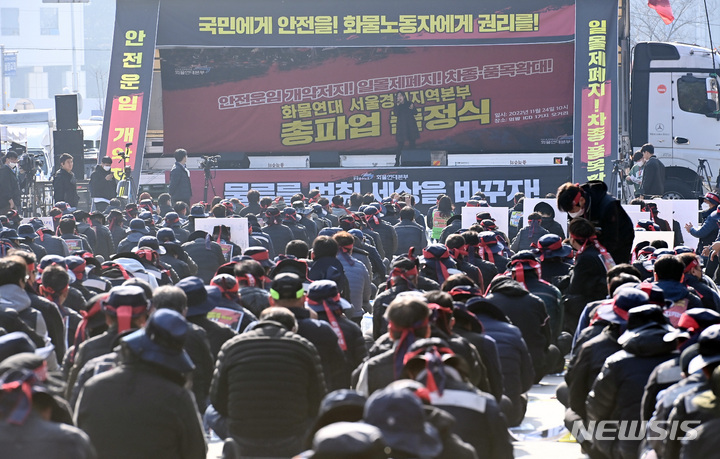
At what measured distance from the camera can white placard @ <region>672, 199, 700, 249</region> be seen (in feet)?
52.5

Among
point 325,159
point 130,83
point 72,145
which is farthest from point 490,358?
point 325,159

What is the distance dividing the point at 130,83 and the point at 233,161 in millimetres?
4100

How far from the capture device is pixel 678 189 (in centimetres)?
2433

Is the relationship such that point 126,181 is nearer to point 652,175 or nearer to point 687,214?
point 652,175

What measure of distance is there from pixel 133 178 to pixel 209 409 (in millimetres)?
17506

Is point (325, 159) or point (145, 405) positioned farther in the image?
point (325, 159)

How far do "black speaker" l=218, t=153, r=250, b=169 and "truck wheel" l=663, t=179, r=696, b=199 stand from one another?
32.9 feet

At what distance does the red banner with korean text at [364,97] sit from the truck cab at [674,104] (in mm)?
3054

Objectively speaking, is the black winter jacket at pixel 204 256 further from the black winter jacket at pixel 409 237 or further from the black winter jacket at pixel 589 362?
the black winter jacket at pixel 589 362

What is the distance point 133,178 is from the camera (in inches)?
939

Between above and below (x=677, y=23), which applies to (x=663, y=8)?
below

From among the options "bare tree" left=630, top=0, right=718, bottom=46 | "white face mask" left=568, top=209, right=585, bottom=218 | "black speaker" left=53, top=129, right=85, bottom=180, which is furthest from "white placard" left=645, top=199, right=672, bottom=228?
"bare tree" left=630, top=0, right=718, bottom=46

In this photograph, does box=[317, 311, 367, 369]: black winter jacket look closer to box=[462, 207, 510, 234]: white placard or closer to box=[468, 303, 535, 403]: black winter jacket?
box=[468, 303, 535, 403]: black winter jacket

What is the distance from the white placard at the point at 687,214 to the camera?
631 inches
